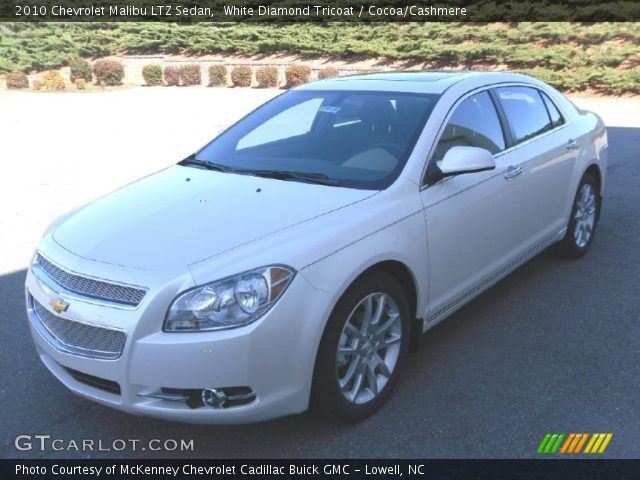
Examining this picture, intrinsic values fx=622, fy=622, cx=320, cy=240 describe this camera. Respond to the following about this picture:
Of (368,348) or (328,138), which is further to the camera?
(328,138)

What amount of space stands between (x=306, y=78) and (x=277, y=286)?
2840cm

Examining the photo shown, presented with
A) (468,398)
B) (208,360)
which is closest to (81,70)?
(468,398)

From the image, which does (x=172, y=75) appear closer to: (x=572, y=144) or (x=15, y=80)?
(x=15, y=80)

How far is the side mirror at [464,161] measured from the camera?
3.40m

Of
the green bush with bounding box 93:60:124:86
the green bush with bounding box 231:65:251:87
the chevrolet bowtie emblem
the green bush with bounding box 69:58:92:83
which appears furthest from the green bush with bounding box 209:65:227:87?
the chevrolet bowtie emblem

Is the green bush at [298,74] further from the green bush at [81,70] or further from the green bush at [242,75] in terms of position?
the green bush at [81,70]

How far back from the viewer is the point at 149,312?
8.36 feet

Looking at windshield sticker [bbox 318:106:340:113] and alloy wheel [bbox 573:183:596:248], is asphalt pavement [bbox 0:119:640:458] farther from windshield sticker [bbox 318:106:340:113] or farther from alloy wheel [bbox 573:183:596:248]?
windshield sticker [bbox 318:106:340:113]

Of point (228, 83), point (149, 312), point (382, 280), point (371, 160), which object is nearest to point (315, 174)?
point (371, 160)

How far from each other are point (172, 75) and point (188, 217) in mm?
31772

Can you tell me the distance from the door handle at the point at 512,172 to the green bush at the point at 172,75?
30999 millimetres

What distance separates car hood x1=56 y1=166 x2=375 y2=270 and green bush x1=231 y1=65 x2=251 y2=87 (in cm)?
2825

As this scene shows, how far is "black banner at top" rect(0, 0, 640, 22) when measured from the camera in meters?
27.8

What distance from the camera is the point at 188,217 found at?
312 centimetres
